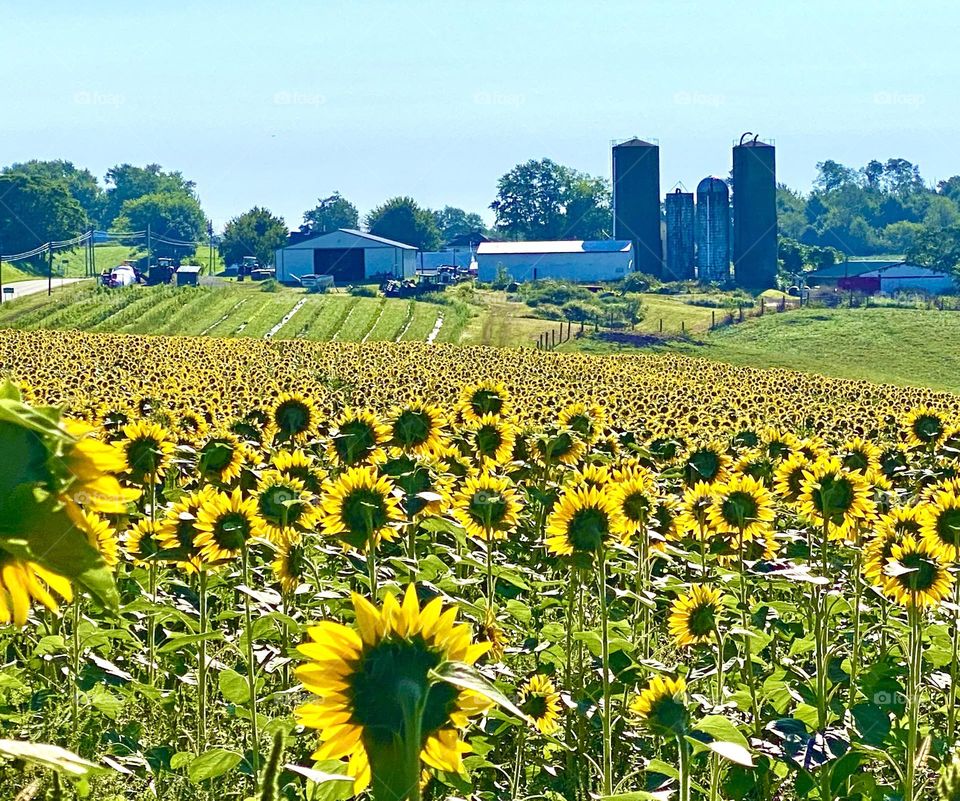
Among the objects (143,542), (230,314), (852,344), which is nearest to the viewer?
(143,542)

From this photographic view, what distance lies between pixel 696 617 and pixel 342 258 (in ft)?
261

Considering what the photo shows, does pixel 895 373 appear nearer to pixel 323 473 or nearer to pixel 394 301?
pixel 394 301

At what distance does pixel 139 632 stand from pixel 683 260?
8033cm

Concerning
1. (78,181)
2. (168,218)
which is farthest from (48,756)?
(78,181)

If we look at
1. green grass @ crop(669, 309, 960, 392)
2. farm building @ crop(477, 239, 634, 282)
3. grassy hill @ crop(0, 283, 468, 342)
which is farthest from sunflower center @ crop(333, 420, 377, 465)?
farm building @ crop(477, 239, 634, 282)

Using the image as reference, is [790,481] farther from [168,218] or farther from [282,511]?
[168,218]

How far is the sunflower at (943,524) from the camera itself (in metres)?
4.54

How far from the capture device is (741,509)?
563cm

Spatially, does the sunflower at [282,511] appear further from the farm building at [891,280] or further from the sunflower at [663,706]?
the farm building at [891,280]

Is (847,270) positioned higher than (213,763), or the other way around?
(213,763)

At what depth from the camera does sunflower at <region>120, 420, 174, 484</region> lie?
5.61 m

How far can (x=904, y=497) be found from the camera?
7746 mm

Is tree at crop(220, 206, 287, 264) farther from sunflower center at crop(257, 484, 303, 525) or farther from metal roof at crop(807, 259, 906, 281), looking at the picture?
sunflower center at crop(257, 484, 303, 525)

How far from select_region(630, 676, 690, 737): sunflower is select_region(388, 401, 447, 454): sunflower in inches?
122
